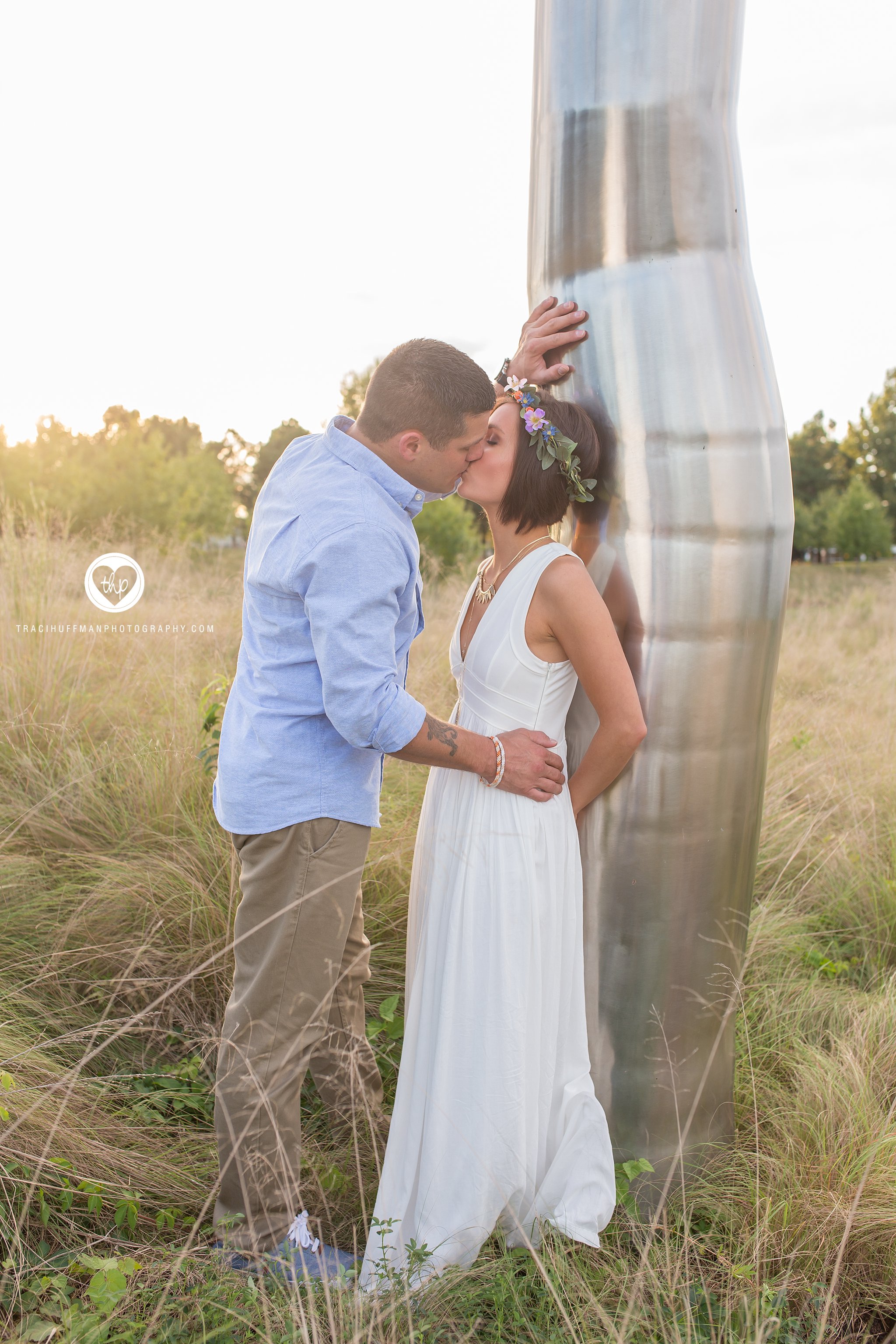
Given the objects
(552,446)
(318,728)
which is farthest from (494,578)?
(318,728)

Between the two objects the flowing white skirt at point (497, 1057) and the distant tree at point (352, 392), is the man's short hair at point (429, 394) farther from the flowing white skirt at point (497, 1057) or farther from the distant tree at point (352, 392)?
the distant tree at point (352, 392)

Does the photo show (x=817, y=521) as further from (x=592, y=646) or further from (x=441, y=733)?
(x=441, y=733)

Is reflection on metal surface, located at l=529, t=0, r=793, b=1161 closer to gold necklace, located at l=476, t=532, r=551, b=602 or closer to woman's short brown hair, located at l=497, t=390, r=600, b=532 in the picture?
woman's short brown hair, located at l=497, t=390, r=600, b=532

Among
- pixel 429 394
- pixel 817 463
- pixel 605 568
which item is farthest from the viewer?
pixel 817 463

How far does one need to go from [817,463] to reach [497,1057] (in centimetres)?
5362

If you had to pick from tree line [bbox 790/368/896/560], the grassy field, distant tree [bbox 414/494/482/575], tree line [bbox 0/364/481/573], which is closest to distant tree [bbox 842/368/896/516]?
tree line [bbox 790/368/896/560]

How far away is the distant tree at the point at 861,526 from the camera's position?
125 feet

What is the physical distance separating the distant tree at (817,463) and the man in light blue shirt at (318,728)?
169 ft

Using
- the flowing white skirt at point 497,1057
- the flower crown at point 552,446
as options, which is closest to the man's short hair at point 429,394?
the flower crown at point 552,446

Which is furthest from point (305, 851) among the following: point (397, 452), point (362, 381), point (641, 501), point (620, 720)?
point (362, 381)

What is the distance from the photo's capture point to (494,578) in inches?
99.1

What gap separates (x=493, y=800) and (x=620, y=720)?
397 mm

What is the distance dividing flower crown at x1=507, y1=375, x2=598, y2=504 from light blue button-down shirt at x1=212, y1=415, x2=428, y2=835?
335 mm

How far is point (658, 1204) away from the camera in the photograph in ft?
8.18
